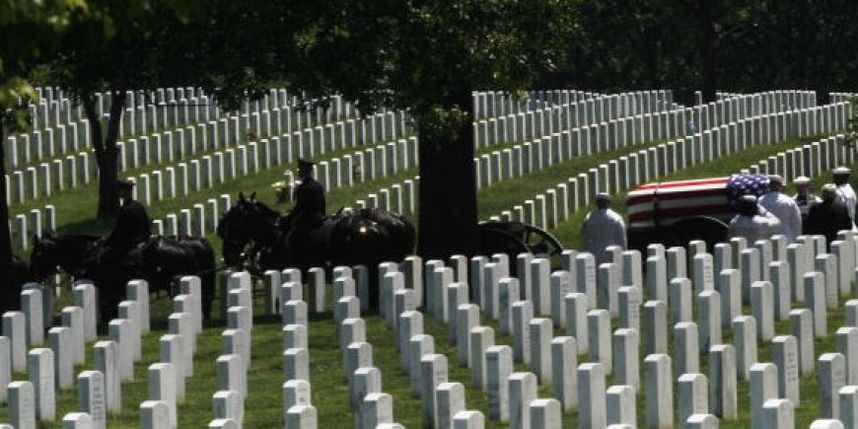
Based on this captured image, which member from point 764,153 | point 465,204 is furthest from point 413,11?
point 764,153

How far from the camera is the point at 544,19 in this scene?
2666 centimetres

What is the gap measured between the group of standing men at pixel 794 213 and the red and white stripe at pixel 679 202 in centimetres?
80

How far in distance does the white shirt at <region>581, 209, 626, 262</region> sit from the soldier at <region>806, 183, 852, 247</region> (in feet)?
6.55

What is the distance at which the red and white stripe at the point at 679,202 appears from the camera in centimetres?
2767

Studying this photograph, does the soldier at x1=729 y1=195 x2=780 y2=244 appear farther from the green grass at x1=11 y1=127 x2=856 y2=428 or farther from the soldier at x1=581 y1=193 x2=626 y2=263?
the green grass at x1=11 y1=127 x2=856 y2=428

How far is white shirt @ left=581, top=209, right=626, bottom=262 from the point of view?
1010 inches

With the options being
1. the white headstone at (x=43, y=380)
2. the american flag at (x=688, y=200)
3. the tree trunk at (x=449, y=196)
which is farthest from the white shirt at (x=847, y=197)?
the white headstone at (x=43, y=380)

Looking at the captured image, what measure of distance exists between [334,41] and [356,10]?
0.39 meters

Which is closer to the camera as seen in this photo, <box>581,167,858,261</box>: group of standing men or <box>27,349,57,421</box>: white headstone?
<box>27,349,57,421</box>: white headstone

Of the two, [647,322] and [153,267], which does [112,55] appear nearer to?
[153,267]

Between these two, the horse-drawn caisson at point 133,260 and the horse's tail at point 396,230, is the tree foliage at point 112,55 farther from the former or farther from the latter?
the horse's tail at point 396,230

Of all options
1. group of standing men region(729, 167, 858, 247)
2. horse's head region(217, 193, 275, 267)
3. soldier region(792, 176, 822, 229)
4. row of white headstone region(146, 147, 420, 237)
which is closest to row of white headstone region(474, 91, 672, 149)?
row of white headstone region(146, 147, 420, 237)

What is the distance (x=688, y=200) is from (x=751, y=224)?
3130mm

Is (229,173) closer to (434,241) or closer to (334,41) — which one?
(434,241)
